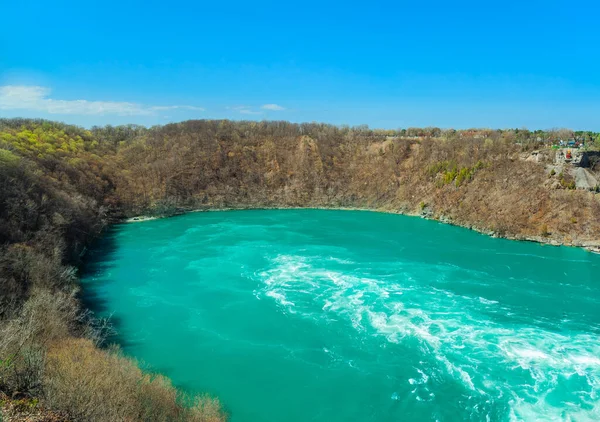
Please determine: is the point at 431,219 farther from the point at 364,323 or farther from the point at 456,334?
the point at 364,323

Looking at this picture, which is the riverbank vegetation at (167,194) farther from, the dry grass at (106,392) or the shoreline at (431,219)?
the shoreline at (431,219)

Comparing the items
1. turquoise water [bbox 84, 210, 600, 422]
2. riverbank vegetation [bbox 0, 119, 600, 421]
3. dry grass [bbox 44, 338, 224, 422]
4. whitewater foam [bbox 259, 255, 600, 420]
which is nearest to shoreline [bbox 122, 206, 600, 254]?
riverbank vegetation [bbox 0, 119, 600, 421]

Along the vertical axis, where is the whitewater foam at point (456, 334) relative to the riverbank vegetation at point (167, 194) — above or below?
below

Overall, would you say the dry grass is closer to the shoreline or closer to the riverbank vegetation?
the riverbank vegetation

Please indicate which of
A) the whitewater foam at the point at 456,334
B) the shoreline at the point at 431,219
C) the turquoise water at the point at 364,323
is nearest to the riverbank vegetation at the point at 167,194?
the shoreline at the point at 431,219

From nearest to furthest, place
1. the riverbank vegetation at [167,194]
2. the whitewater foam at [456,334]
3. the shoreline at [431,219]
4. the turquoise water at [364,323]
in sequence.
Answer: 1. the riverbank vegetation at [167,194]
2. the turquoise water at [364,323]
3. the whitewater foam at [456,334]
4. the shoreline at [431,219]

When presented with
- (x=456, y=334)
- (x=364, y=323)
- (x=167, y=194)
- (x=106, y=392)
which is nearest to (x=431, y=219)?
(x=456, y=334)
